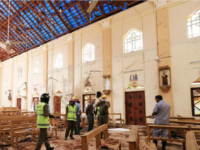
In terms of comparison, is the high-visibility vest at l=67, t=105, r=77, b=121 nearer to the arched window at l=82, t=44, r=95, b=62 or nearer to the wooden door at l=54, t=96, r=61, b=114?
the arched window at l=82, t=44, r=95, b=62

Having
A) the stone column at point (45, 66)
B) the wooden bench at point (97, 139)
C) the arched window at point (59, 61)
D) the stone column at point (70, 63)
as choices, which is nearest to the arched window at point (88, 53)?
the stone column at point (70, 63)

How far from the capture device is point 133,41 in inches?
519

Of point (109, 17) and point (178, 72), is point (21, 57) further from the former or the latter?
point (178, 72)

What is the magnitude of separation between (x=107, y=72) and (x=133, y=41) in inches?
117

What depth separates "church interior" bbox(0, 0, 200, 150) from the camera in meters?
6.74

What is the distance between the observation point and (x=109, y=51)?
14078mm

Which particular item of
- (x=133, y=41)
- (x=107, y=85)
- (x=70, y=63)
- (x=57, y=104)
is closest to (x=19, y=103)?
(x=57, y=104)

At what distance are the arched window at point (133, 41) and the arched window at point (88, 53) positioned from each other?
3.30 metres

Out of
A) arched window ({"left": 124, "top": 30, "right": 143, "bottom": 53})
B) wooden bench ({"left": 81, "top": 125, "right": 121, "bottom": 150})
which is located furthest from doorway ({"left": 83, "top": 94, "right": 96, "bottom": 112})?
wooden bench ({"left": 81, "top": 125, "right": 121, "bottom": 150})

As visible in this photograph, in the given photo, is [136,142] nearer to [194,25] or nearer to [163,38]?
[163,38]

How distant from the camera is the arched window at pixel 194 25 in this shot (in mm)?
10469

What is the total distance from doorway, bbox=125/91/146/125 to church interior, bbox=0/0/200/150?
0.22ft

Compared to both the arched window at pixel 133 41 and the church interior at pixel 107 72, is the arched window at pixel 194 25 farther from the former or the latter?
the arched window at pixel 133 41

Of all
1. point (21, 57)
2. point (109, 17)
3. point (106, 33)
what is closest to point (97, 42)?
point (106, 33)
